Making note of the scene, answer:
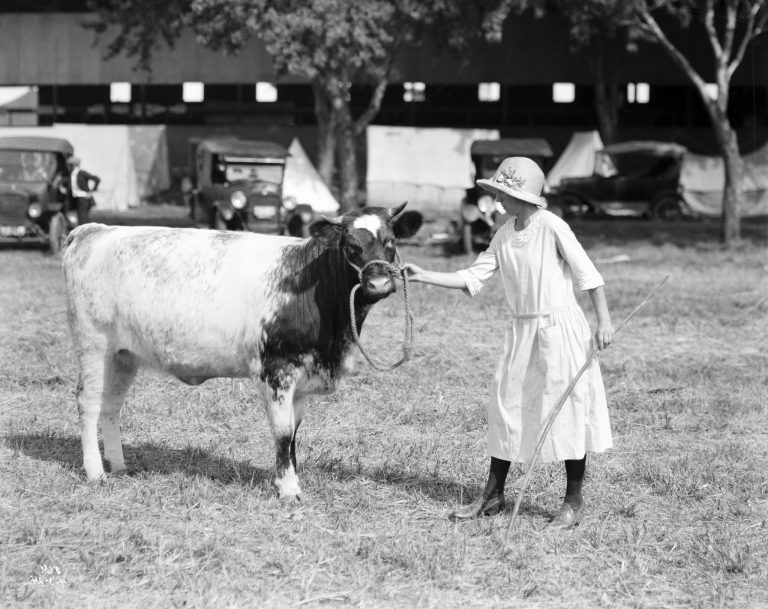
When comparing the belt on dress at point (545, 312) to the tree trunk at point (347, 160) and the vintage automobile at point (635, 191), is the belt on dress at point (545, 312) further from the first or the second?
the vintage automobile at point (635, 191)

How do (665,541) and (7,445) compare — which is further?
(7,445)

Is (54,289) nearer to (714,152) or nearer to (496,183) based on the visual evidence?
(496,183)

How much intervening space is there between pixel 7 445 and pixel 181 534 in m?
1.97

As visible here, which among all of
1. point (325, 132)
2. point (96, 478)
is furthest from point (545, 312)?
point (325, 132)

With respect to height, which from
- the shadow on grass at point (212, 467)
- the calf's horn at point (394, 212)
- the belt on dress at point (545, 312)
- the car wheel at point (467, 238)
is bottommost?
the shadow on grass at point (212, 467)

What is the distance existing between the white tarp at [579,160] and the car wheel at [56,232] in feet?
48.2

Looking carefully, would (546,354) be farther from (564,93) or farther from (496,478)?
(564,93)

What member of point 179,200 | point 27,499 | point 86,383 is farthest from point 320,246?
point 179,200

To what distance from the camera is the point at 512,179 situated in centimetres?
541

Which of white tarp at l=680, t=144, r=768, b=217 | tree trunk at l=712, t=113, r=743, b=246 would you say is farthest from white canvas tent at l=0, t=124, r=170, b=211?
tree trunk at l=712, t=113, r=743, b=246

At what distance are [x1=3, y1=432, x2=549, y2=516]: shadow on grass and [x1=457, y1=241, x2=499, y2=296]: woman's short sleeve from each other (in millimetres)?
1061

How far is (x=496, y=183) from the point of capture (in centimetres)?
539

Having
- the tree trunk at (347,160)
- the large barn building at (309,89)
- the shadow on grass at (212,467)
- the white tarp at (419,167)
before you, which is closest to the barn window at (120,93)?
the large barn building at (309,89)

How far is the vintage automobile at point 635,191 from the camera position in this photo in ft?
89.4
